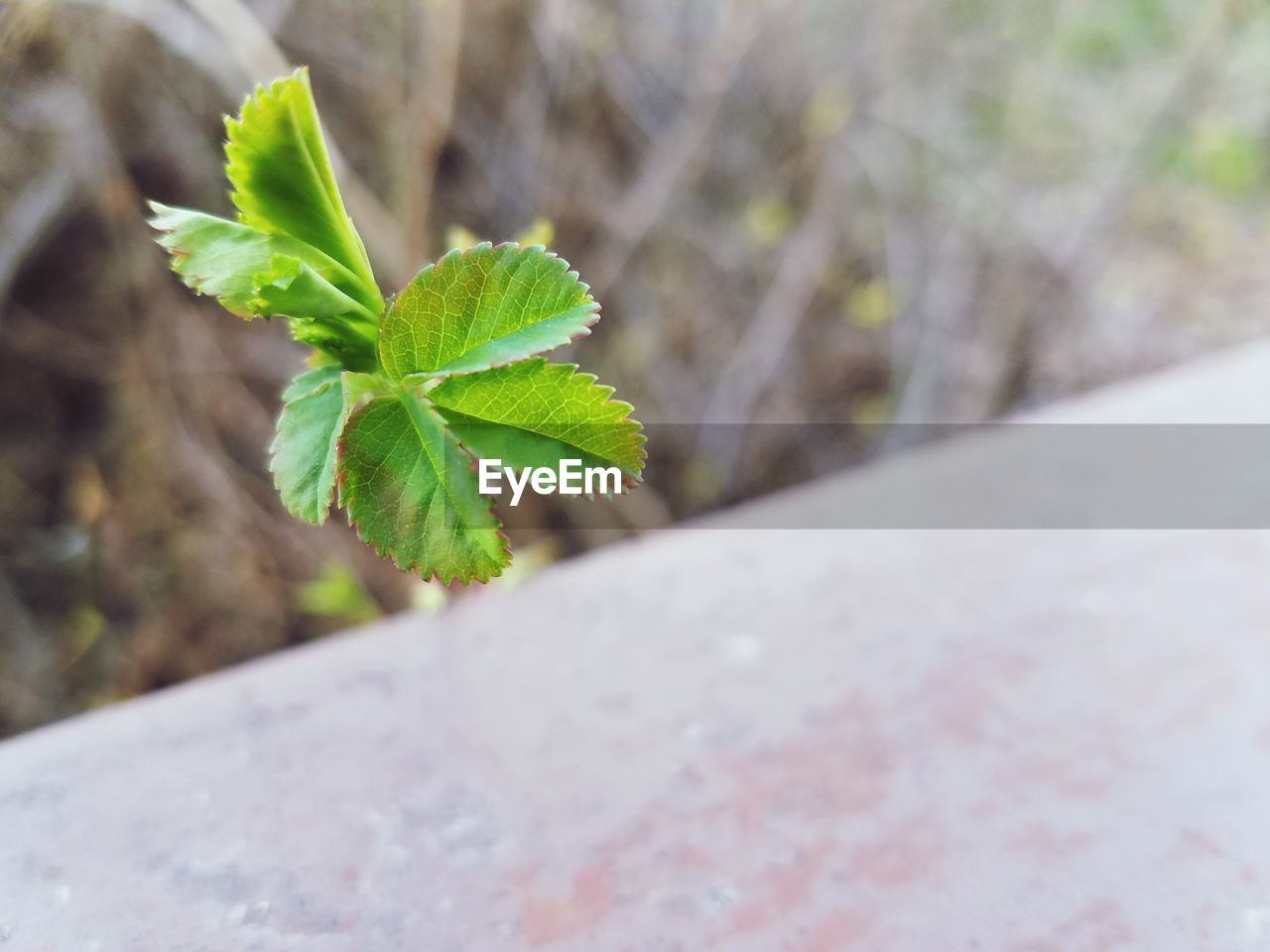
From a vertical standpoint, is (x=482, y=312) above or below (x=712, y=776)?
above

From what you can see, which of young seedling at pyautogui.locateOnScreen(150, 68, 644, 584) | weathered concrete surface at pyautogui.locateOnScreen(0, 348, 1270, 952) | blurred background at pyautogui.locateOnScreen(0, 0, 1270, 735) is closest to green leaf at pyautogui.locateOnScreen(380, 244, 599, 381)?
young seedling at pyautogui.locateOnScreen(150, 68, 644, 584)

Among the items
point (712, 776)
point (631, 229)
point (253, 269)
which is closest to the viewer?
point (253, 269)

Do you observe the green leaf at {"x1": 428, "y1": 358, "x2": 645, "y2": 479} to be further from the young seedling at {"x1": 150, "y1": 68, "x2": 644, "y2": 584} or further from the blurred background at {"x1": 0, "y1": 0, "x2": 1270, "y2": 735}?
the blurred background at {"x1": 0, "y1": 0, "x2": 1270, "y2": 735}

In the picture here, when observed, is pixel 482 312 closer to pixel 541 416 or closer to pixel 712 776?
pixel 541 416

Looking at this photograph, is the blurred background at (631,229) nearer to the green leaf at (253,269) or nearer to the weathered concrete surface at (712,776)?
the weathered concrete surface at (712,776)

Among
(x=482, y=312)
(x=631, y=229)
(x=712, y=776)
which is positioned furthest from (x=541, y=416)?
(x=631, y=229)

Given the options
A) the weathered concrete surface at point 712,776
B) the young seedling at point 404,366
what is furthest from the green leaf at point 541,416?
the weathered concrete surface at point 712,776

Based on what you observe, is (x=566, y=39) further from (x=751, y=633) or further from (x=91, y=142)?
(x=751, y=633)
